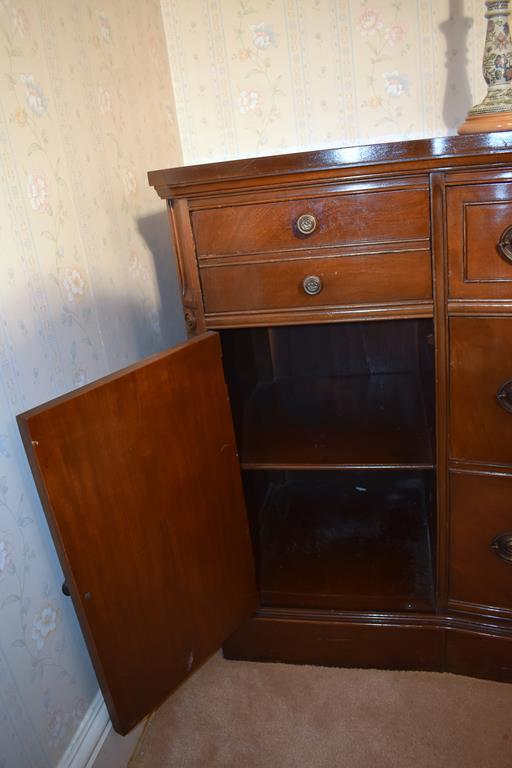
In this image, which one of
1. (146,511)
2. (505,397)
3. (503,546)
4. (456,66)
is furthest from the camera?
(456,66)

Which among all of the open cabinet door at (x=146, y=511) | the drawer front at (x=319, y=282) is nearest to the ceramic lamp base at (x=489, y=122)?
the drawer front at (x=319, y=282)

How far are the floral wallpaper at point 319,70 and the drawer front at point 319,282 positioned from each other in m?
0.60

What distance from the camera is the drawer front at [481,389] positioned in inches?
37.7

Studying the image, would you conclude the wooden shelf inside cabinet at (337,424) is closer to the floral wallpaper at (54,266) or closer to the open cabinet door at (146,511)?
the open cabinet door at (146,511)

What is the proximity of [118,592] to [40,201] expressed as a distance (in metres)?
0.65

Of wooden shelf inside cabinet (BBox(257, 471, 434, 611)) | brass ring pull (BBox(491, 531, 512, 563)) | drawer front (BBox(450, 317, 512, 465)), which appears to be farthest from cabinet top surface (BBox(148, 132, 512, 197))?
wooden shelf inside cabinet (BBox(257, 471, 434, 611))

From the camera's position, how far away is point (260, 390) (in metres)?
1.58

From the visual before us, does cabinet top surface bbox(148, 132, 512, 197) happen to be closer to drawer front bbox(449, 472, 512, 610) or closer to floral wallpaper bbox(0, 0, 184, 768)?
floral wallpaper bbox(0, 0, 184, 768)

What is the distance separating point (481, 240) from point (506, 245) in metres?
0.04

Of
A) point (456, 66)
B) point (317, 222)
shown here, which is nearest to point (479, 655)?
point (317, 222)

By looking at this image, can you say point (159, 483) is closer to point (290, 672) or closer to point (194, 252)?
point (194, 252)

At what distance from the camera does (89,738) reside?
3.53ft

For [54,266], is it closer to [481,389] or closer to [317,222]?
[317,222]

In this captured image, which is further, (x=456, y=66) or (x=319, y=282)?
(x=456, y=66)
